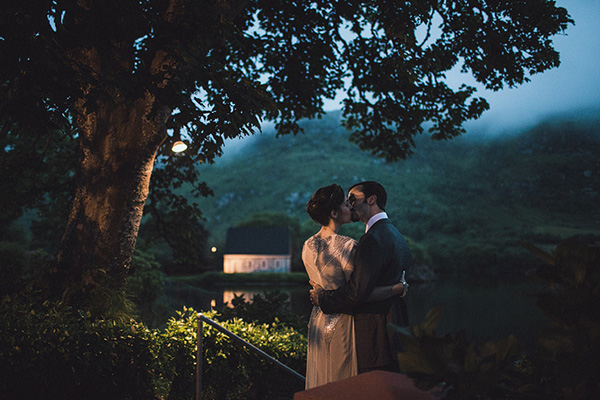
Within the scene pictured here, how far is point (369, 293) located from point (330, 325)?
20.7 inches

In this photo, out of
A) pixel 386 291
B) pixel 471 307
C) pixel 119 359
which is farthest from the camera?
pixel 471 307

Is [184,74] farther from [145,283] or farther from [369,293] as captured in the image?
[145,283]

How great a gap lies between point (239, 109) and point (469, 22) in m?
4.76

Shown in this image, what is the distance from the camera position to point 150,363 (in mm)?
5770

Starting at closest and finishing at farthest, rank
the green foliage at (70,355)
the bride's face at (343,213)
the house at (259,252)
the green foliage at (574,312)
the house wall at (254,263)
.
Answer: the green foliage at (574,312) < the bride's face at (343,213) < the green foliage at (70,355) < the house wall at (254,263) < the house at (259,252)

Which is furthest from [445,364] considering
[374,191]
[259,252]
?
[259,252]

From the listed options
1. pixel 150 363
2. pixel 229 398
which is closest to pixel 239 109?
pixel 150 363

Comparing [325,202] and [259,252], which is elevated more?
[325,202]

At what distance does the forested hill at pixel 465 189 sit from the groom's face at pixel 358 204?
6.09 metres

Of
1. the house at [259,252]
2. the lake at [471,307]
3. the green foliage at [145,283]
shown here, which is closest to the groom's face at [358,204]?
the green foliage at [145,283]

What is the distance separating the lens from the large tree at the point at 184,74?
17.4 ft

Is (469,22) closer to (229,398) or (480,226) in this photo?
(229,398)

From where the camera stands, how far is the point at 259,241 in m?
74.4

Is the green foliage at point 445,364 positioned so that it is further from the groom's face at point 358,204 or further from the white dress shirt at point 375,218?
the groom's face at point 358,204
